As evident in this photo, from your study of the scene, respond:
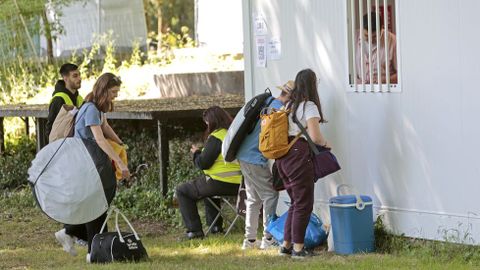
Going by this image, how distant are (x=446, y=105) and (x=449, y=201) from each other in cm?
82

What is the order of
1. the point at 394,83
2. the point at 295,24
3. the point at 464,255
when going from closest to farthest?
the point at 464,255 → the point at 394,83 → the point at 295,24

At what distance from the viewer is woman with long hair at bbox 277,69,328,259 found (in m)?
9.05

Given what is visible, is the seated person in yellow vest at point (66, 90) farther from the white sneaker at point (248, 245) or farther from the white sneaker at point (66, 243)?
the white sneaker at point (248, 245)

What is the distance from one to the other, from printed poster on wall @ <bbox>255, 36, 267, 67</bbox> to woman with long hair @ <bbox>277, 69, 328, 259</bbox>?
5.95 ft

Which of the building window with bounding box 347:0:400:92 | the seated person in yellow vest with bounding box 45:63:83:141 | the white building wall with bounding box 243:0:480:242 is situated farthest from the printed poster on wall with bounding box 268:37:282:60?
the seated person in yellow vest with bounding box 45:63:83:141

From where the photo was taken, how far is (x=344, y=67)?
9797 millimetres

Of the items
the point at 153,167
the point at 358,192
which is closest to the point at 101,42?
the point at 153,167

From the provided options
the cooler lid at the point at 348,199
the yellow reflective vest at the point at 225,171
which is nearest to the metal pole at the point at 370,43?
the cooler lid at the point at 348,199

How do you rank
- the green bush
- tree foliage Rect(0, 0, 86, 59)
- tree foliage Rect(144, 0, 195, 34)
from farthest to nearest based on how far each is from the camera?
tree foliage Rect(144, 0, 195, 34) → tree foliage Rect(0, 0, 86, 59) → the green bush

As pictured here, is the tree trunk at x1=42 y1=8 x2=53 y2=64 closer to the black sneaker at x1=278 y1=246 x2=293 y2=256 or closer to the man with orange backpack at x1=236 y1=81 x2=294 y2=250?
the man with orange backpack at x1=236 y1=81 x2=294 y2=250

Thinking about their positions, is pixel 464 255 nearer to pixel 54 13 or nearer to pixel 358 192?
pixel 358 192

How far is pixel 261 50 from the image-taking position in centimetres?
1102

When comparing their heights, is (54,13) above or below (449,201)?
above

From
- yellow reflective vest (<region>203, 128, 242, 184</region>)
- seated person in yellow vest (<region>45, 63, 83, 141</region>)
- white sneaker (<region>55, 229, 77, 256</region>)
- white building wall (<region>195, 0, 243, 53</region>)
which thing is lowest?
white sneaker (<region>55, 229, 77, 256</region>)
